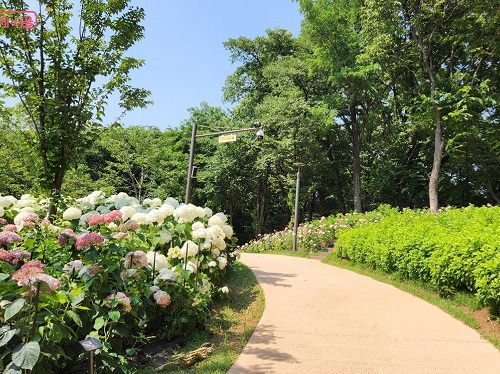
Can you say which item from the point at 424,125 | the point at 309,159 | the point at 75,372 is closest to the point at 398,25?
→ the point at 424,125

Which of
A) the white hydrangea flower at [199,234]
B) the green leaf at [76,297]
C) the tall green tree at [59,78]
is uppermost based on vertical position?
the tall green tree at [59,78]

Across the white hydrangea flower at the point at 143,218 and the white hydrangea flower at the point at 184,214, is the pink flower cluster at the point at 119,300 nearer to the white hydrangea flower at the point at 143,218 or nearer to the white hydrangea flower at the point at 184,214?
the white hydrangea flower at the point at 143,218

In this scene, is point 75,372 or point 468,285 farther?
point 468,285

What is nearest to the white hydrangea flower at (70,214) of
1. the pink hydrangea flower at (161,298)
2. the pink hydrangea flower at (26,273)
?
the pink hydrangea flower at (161,298)

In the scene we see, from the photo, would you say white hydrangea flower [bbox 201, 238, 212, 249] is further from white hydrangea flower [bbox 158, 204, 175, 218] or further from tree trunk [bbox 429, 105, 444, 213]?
tree trunk [bbox 429, 105, 444, 213]

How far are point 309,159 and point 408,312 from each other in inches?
659

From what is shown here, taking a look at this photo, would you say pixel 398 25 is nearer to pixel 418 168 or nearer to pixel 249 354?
pixel 418 168

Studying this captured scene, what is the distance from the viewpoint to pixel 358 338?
174 inches

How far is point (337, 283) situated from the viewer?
305 inches

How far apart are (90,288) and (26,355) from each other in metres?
0.99

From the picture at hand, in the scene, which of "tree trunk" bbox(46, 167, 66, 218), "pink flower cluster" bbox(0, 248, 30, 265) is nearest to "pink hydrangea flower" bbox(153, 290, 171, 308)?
"pink flower cluster" bbox(0, 248, 30, 265)

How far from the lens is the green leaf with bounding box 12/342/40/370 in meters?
2.14

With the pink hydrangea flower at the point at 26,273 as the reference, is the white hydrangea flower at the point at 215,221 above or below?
above

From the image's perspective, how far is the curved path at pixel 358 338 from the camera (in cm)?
363
